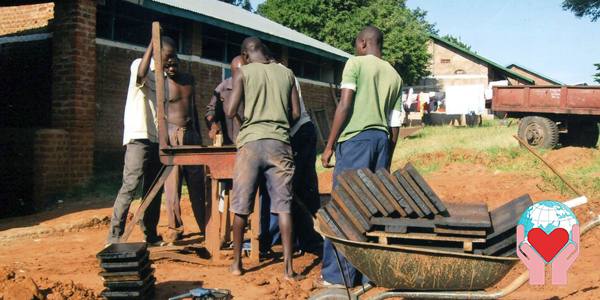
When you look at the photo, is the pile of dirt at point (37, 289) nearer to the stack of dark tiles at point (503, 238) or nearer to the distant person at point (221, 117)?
the distant person at point (221, 117)

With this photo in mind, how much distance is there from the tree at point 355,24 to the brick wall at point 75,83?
851 inches

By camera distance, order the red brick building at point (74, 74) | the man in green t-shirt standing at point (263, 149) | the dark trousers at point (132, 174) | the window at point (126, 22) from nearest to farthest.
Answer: the man in green t-shirt standing at point (263, 149) < the dark trousers at point (132, 174) < the red brick building at point (74, 74) < the window at point (126, 22)

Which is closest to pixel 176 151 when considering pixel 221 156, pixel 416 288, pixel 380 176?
pixel 221 156

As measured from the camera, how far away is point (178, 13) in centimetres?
1177

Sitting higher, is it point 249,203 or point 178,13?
point 178,13

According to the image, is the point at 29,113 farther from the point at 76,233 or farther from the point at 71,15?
the point at 76,233

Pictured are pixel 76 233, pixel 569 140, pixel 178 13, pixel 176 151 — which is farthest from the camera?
pixel 569 140

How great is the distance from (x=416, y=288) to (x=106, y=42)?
31.0 feet

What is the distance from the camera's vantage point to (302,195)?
215 inches

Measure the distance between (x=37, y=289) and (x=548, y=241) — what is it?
313 cm

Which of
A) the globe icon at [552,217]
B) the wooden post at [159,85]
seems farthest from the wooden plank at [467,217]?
the wooden post at [159,85]

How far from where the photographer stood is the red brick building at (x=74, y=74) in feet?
28.5

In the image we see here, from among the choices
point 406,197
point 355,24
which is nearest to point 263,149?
point 406,197

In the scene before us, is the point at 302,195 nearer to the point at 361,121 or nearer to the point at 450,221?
the point at 361,121
